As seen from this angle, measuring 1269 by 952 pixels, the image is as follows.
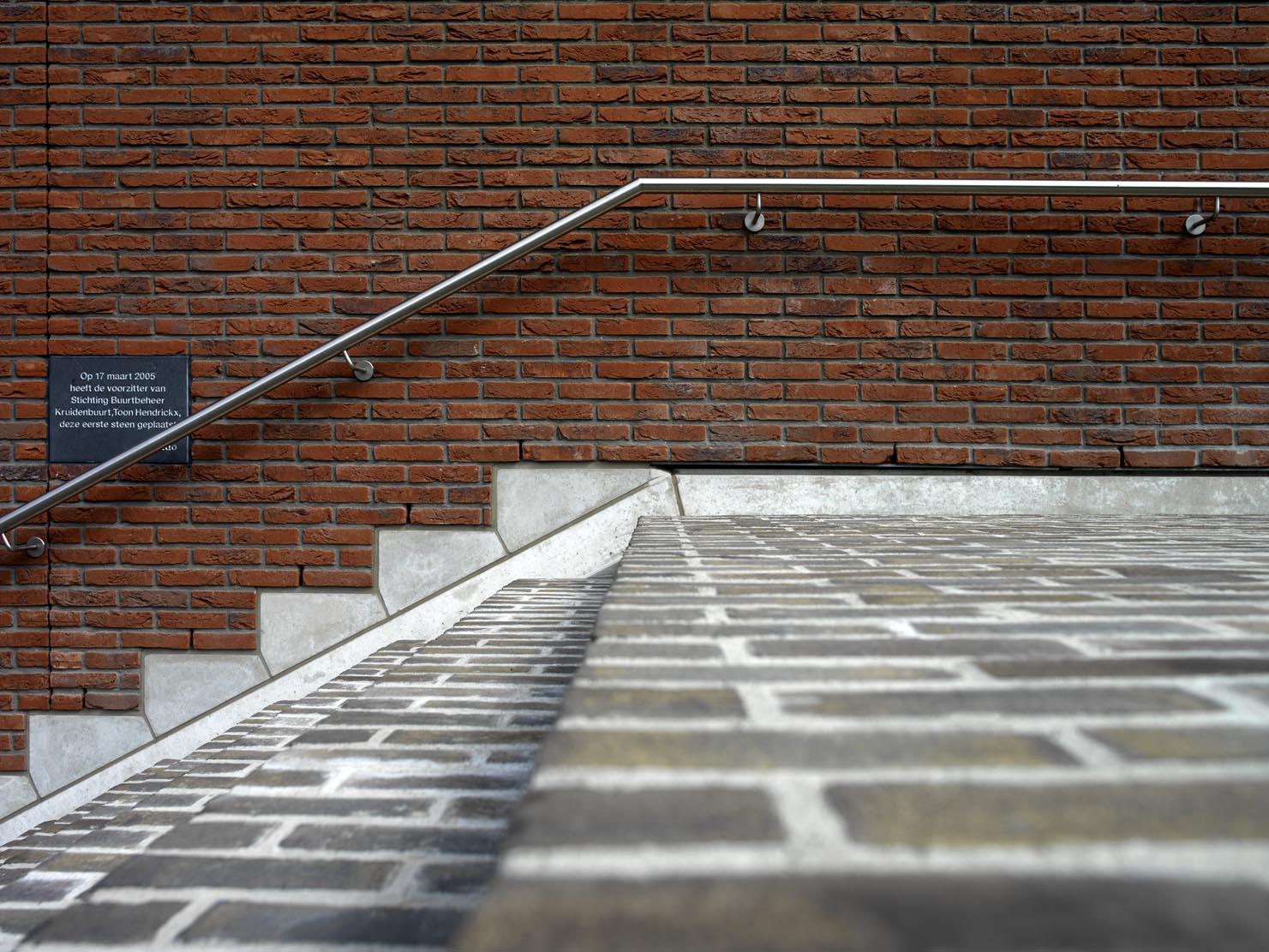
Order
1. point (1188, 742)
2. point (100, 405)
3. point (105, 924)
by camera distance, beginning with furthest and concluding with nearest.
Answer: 1. point (100, 405)
2. point (105, 924)
3. point (1188, 742)

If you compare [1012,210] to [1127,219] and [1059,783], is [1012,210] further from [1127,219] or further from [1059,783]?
[1059,783]

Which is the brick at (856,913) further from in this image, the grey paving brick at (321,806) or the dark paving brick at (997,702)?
the grey paving brick at (321,806)

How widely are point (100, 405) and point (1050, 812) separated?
10.0 ft

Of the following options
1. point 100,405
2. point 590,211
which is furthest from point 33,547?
point 590,211

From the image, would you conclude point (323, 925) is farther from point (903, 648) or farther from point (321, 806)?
point (903, 648)

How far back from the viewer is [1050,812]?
37 centimetres

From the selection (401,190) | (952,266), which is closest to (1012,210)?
(952,266)

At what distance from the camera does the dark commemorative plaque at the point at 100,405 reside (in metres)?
2.61

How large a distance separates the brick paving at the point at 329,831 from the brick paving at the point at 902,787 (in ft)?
0.73

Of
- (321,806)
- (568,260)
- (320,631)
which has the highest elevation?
(568,260)

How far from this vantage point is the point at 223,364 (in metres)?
2.61

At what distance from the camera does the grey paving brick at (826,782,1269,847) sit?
0.35 metres

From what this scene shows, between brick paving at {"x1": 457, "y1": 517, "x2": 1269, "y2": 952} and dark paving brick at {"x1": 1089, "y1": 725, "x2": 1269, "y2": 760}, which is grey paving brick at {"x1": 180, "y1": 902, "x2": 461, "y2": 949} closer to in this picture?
brick paving at {"x1": 457, "y1": 517, "x2": 1269, "y2": 952}

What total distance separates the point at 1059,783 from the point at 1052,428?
242 centimetres
